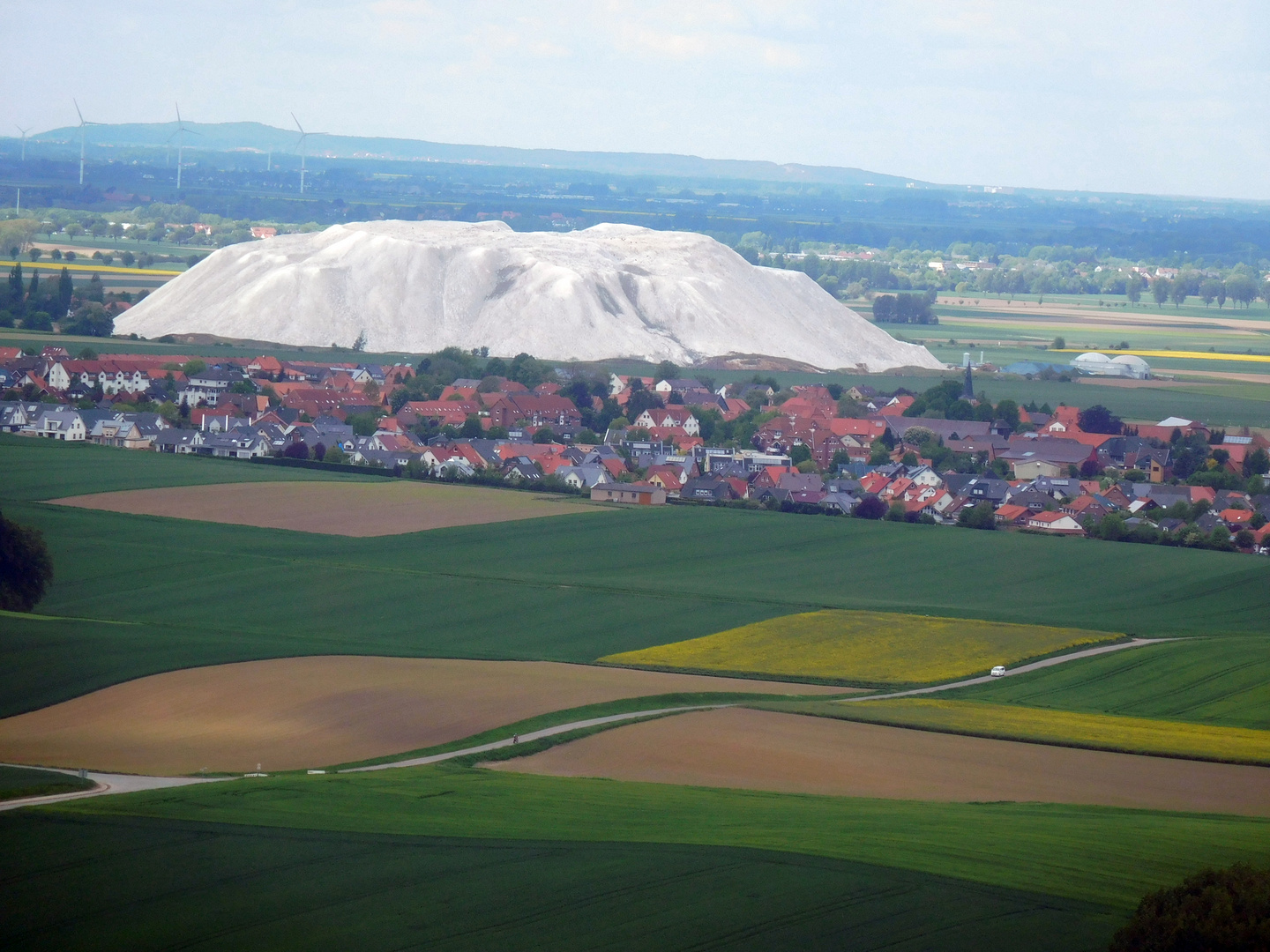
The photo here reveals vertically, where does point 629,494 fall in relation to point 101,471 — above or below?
above

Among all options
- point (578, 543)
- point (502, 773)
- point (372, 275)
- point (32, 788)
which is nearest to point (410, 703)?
point (502, 773)

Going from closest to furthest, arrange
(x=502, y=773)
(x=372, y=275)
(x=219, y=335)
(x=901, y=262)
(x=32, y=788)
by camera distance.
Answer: (x=32, y=788), (x=502, y=773), (x=219, y=335), (x=372, y=275), (x=901, y=262)

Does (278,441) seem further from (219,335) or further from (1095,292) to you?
(1095,292)

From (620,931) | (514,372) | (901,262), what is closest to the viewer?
(620,931)

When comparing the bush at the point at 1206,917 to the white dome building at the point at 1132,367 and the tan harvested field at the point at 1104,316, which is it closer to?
the white dome building at the point at 1132,367

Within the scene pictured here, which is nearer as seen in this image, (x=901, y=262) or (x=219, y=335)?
(x=219, y=335)

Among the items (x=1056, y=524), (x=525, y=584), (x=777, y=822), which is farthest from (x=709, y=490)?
(x=777, y=822)

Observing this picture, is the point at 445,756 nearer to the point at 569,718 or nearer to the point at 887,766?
the point at 569,718
